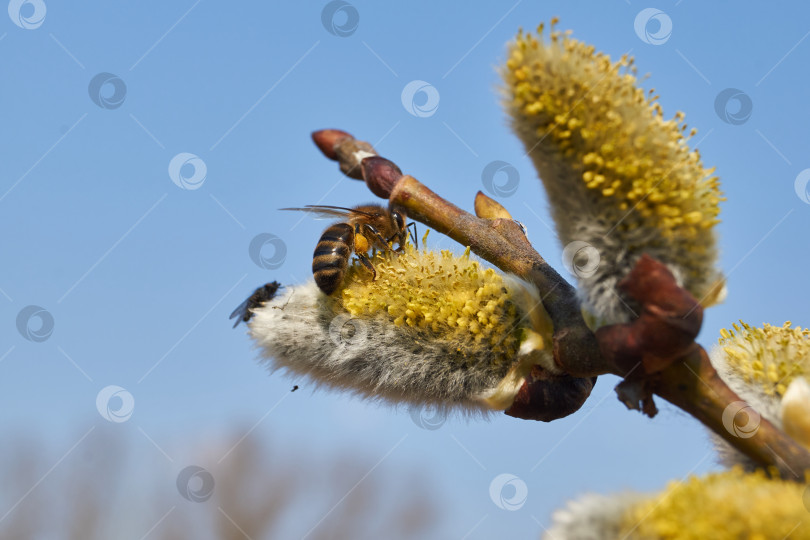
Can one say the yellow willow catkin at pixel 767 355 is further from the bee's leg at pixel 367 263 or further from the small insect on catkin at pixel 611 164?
the bee's leg at pixel 367 263

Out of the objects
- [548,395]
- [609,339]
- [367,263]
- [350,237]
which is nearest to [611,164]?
[609,339]

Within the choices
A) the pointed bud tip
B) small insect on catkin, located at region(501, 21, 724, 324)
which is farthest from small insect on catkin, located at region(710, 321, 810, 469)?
the pointed bud tip

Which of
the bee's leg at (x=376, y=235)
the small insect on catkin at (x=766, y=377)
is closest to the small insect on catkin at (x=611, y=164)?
the small insect on catkin at (x=766, y=377)

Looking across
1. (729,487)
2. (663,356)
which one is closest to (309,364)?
(663,356)

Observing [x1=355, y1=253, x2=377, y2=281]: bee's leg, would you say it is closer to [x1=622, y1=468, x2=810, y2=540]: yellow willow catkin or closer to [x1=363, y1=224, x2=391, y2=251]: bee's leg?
[x1=363, y1=224, x2=391, y2=251]: bee's leg

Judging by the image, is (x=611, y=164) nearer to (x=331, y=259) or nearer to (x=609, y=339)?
(x=609, y=339)

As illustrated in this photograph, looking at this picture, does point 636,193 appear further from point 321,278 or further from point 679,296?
point 321,278
